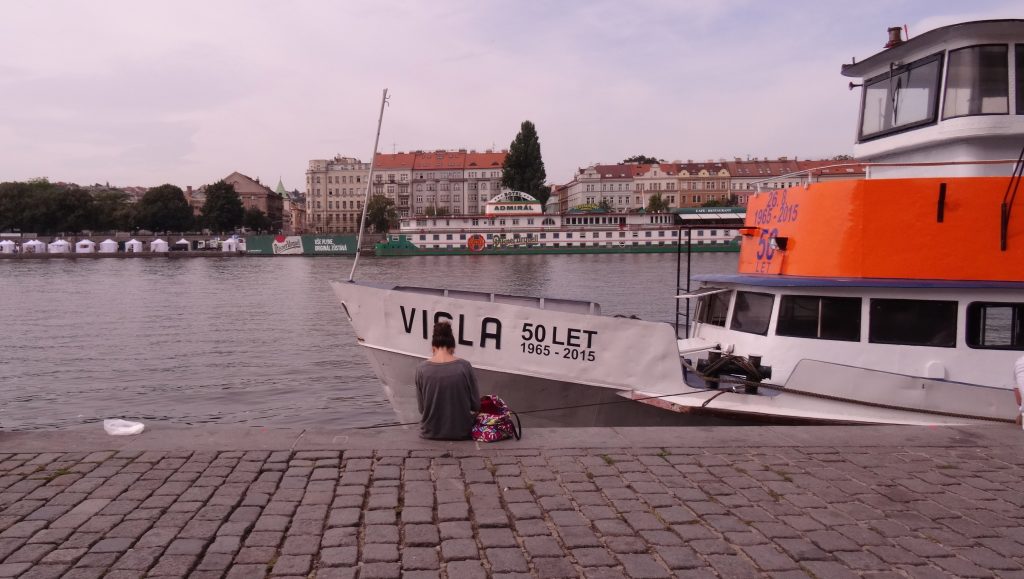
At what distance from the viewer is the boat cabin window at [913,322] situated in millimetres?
9508

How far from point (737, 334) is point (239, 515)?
7.60m

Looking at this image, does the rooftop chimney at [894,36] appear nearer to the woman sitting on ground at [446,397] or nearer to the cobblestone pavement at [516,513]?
the cobblestone pavement at [516,513]

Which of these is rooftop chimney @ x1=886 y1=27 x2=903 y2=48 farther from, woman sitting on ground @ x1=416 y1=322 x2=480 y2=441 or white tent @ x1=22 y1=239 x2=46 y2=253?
white tent @ x1=22 y1=239 x2=46 y2=253

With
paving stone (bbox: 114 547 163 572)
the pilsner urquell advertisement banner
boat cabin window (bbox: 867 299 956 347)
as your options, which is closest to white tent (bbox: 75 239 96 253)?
the pilsner urquell advertisement banner

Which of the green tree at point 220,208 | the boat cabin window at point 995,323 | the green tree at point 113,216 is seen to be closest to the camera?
the boat cabin window at point 995,323

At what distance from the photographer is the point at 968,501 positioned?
17.2ft

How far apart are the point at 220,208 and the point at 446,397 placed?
135 meters

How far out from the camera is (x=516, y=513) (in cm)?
497

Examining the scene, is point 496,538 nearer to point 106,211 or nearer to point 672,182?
point 106,211

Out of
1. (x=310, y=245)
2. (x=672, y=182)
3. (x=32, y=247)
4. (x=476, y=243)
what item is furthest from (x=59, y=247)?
(x=672, y=182)

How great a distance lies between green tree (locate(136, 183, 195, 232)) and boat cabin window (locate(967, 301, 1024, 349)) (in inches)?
5330

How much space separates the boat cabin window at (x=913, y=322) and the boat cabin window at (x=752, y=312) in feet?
4.04

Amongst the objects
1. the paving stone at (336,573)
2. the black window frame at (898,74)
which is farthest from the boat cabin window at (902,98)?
the paving stone at (336,573)

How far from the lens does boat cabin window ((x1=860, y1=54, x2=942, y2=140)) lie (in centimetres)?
1034
